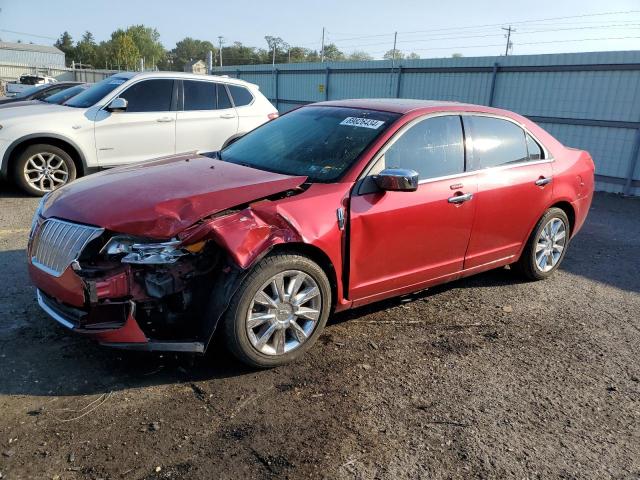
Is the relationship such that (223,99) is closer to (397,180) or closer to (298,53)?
(397,180)

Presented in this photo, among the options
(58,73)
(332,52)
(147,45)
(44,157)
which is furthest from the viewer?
(147,45)

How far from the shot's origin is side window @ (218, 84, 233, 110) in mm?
8859

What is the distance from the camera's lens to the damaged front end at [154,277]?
300 centimetres

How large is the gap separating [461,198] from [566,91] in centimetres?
926

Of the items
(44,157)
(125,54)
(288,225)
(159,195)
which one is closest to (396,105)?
(288,225)

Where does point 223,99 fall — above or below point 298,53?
below

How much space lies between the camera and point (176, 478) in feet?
7.99

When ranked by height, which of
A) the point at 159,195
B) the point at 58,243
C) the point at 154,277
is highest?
the point at 159,195

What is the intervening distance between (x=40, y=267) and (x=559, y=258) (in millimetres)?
4842

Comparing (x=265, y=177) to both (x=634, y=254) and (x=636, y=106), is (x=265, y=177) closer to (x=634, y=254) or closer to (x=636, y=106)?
(x=634, y=254)

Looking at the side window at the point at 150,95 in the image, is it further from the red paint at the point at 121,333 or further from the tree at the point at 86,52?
the tree at the point at 86,52

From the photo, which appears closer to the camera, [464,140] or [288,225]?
[288,225]

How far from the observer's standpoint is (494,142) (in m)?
4.65

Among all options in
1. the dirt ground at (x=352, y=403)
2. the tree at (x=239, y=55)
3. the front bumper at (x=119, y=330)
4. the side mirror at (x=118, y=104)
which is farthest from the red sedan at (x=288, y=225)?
the tree at (x=239, y=55)
